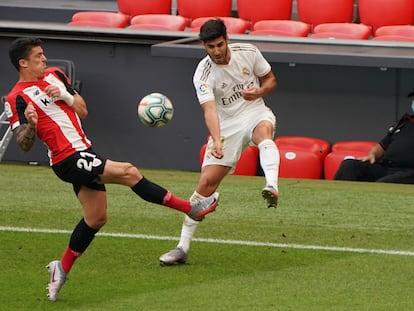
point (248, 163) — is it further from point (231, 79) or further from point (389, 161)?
point (231, 79)

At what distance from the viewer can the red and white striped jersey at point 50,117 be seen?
8992 millimetres

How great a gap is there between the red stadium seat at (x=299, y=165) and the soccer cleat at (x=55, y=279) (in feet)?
23.8

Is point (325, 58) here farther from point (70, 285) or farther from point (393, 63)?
point (70, 285)

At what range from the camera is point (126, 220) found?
12406mm

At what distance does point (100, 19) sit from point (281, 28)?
2836 mm

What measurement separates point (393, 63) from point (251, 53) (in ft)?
17.1

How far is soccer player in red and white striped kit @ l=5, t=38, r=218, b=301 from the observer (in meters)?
8.94

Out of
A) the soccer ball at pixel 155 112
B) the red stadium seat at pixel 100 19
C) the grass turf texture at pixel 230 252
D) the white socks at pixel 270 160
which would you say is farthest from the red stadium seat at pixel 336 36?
the white socks at pixel 270 160

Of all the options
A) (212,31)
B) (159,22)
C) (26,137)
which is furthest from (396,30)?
(26,137)

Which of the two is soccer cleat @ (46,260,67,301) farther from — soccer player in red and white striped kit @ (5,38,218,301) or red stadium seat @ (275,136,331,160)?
red stadium seat @ (275,136,331,160)

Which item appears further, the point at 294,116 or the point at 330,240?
the point at 294,116

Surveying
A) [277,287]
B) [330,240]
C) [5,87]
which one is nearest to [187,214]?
[277,287]

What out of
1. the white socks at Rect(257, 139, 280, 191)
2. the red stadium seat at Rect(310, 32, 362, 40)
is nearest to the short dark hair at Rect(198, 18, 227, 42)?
the white socks at Rect(257, 139, 280, 191)

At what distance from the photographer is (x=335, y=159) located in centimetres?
1566
